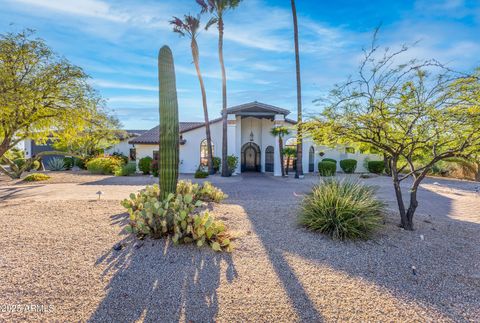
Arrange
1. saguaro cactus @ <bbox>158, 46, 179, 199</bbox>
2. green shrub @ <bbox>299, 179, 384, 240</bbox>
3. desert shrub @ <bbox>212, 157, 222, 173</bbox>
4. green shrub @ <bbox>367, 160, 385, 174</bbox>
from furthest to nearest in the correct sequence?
green shrub @ <bbox>367, 160, 385, 174</bbox>
desert shrub @ <bbox>212, 157, 222, 173</bbox>
saguaro cactus @ <bbox>158, 46, 179, 199</bbox>
green shrub @ <bbox>299, 179, 384, 240</bbox>

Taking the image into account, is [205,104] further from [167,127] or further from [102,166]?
[167,127]

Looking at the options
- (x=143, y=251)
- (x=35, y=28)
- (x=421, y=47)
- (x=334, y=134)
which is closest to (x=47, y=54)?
(x=35, y=28)

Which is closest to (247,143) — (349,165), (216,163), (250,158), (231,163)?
(250,158)

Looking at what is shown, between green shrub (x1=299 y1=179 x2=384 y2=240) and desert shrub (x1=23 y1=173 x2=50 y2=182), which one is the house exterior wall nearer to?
desert shrub (x1=23 y1=173 x2=50 y2=182)

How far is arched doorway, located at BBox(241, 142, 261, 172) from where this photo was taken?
2195 cm

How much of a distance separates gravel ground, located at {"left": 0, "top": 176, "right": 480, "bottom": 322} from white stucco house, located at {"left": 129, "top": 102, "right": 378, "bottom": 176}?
42.9ft

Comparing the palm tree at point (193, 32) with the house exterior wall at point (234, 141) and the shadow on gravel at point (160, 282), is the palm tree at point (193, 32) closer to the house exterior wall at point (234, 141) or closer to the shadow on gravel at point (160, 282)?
the house exterior wall at point (234, 141)

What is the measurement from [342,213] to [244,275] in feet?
9.36

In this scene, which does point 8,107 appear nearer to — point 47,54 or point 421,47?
point 47,54

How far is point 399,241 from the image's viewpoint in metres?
4.96

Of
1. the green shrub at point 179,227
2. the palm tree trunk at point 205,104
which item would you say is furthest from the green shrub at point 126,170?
the green shrub at point 179,227

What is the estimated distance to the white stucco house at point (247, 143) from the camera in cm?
1912

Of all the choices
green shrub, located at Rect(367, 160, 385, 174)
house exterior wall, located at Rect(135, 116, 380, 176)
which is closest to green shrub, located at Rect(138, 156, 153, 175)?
house exterior wall, located at Rect(135, 116, 380, 176)

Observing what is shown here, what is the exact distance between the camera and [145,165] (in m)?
19.0
